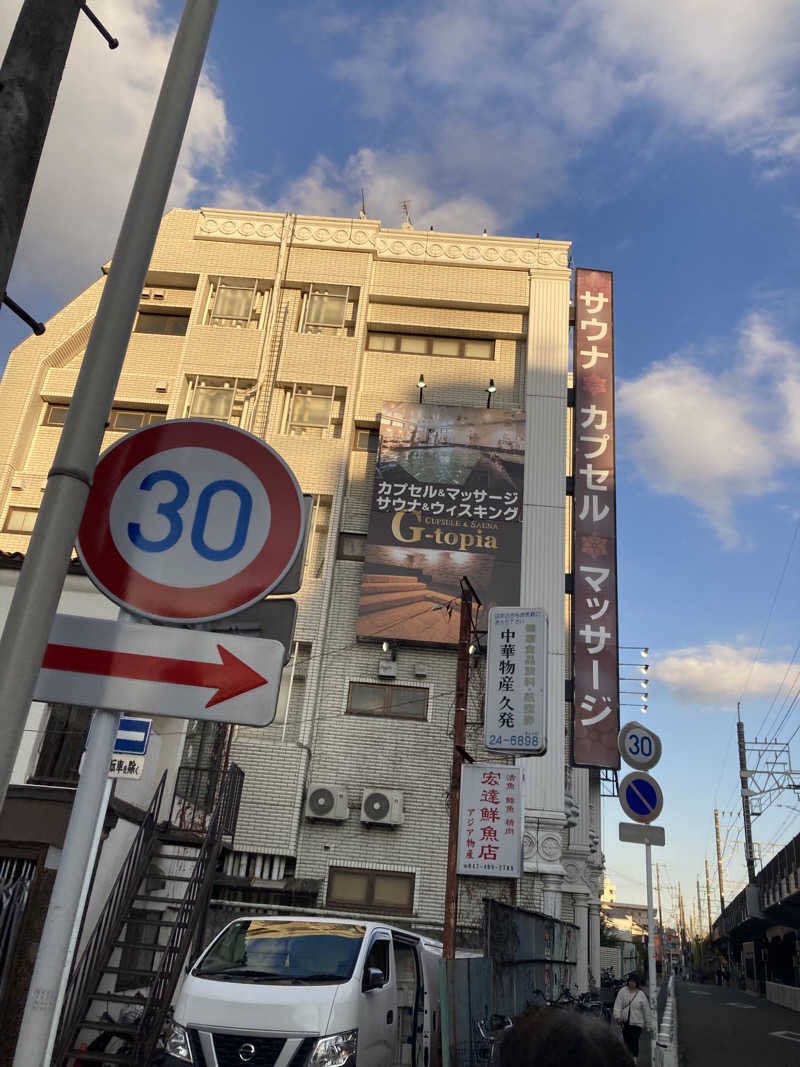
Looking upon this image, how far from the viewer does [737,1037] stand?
65.4 ft

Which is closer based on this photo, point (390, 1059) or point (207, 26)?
point (207, 26)

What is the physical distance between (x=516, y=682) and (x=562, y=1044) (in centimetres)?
1364

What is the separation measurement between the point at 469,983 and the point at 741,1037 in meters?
15.1

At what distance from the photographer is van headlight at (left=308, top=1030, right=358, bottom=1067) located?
269 inches

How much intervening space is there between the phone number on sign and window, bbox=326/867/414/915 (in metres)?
6.36

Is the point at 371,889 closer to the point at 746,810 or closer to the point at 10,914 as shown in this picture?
the point at 10,914

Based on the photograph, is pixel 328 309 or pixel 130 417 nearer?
pixel 130 417

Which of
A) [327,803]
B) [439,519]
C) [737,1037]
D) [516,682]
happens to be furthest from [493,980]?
[737,1037]

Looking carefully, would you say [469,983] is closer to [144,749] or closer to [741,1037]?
[144,749]

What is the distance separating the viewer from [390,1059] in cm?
803

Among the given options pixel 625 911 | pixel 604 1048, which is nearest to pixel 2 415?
pixel 604 1048

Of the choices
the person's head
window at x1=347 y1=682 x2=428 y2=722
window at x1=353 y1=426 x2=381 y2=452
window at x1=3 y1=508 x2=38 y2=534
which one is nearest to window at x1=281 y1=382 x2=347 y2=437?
window at x1=353 y1=426 x2=381 y2=452

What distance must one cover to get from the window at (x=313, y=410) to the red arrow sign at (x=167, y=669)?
21679 mm

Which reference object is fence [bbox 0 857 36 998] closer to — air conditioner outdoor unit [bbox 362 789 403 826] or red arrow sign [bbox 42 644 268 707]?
red arrow sign [bbox 42 644 268 707]
